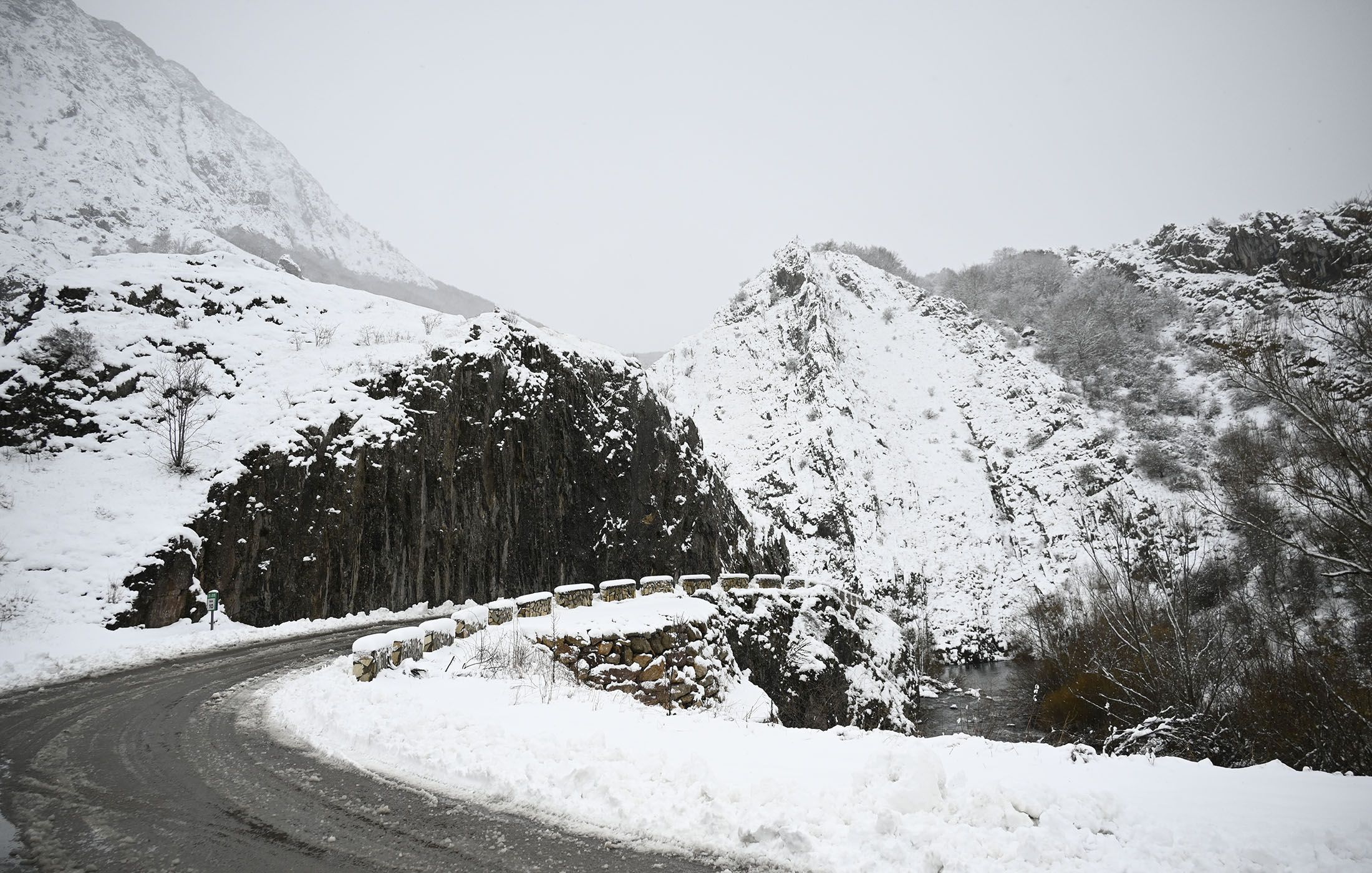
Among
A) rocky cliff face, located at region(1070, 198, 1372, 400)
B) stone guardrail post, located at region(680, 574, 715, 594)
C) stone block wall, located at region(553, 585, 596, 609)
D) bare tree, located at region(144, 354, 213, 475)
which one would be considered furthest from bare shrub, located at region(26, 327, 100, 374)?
rocky cliff face, located at region(1070, 198, 1372, 400)

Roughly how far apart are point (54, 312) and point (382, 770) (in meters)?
26.9

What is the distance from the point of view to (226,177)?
322ft

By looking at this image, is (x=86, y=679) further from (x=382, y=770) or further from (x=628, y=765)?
(x=628, y=765)

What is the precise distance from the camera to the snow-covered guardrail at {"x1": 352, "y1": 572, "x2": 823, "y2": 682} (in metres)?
10.1

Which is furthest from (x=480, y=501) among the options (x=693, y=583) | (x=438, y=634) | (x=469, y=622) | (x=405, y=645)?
(x=405, y=645)

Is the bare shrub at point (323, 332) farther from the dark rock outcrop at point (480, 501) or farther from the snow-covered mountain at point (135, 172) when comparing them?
the snow-covered mountain at point (135, 172)

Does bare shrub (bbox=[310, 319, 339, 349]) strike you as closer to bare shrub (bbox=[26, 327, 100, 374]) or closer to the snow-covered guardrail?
bare shrub (bbox=[26, 327, 100, 374])

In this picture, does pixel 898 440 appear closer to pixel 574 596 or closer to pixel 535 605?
pixel 574 596

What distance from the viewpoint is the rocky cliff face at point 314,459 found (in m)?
16.9

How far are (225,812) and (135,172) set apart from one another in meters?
110

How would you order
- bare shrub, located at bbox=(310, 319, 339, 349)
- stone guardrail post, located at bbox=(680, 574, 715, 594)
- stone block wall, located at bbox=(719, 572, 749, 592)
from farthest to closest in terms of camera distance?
bare shrub, located at bbox=(310, 319, 339, 349) → stone block wall, located at bbox=(719, 572, 749, 592) → stone guardrail post, located at bbox=(680, 574, 715, 594)

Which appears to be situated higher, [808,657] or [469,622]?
[469,622]

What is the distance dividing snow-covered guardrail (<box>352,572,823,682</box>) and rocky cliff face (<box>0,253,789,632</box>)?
7330 mm

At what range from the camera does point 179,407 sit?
66.4 ft
